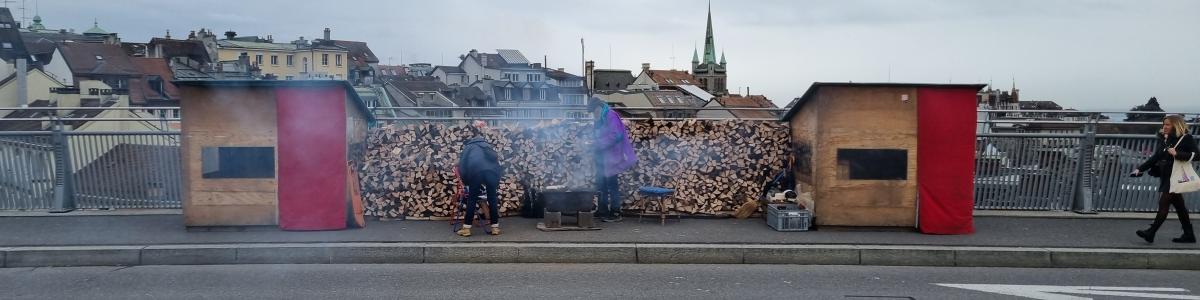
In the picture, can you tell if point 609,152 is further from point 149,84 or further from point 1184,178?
point 149,84

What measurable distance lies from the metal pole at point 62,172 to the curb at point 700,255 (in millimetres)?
3178

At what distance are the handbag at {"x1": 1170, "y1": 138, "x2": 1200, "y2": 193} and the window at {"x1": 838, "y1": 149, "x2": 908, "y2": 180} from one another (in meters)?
2.82

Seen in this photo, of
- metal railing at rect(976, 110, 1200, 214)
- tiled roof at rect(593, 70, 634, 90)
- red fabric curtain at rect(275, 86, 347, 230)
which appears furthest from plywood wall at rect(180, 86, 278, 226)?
tiled roof at rect(593, 70, 634, 90)

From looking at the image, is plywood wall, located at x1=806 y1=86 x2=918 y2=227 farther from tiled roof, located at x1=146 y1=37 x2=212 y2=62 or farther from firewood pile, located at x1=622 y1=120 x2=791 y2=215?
tiled roof, located at x1=146 y1=37 x2=212 y2=62

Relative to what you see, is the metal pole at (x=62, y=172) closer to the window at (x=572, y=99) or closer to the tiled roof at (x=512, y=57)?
the window at (x=572, y=99)

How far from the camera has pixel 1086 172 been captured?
11.3 meters

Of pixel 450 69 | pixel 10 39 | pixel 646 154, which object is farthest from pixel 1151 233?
pixel 450 69

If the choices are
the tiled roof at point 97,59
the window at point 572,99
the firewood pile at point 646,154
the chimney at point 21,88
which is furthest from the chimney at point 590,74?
the firewood pile at point 646,154

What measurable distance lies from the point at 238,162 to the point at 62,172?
321 centimetres

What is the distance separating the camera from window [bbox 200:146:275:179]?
9547 mm

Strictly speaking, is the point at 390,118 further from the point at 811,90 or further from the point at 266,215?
the point at 811,90

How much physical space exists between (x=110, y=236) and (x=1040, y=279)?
969 cm

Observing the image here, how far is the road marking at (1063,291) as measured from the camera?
730cm

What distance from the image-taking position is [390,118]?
36.3 feet
